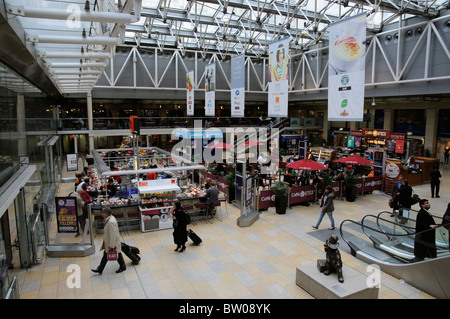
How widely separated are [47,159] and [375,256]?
13757mm

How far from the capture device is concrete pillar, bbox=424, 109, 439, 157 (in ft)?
82.5

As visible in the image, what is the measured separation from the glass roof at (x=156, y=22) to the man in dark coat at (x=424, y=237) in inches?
280

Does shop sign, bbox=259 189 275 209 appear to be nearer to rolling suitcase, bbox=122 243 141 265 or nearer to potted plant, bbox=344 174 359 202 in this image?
potted plant, bbox=344 174 359 202

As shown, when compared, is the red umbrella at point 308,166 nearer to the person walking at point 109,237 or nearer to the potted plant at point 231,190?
the potted plant at point 231,190

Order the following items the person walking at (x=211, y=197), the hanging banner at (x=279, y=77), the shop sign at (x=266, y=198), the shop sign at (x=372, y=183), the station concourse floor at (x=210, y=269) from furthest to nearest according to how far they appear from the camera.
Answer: the shop sign at (x=372, y=183) < the hanging banner at (x=279, y=77) < the shop sign at (x=266, y=198) < the person walking at (x=211, y=197) < the station concourse floor at (x=210, y=269)

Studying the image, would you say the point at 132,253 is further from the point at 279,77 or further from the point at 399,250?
the point at 279,77

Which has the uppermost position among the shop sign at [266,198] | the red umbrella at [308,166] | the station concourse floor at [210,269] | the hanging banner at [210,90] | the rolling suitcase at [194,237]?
the hanging banner at [210,90]

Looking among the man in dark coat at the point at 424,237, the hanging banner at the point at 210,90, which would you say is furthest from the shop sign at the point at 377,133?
the man in dark coat at the point at 424,237

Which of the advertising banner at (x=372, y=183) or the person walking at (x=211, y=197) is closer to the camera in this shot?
the person walking at (x=211, y=197)

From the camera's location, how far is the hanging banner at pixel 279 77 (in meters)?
12.6

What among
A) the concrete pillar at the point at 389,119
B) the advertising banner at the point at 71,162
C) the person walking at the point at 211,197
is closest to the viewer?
the person walking at the point at 211,197

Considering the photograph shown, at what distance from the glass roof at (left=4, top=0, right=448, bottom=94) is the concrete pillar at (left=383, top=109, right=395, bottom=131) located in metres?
8.32

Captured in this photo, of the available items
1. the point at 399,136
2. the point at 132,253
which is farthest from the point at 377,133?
the point at 132,253

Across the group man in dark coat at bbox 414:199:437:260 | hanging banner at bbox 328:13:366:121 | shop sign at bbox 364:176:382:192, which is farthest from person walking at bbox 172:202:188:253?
shop sign at bbox 364:176:382:192
